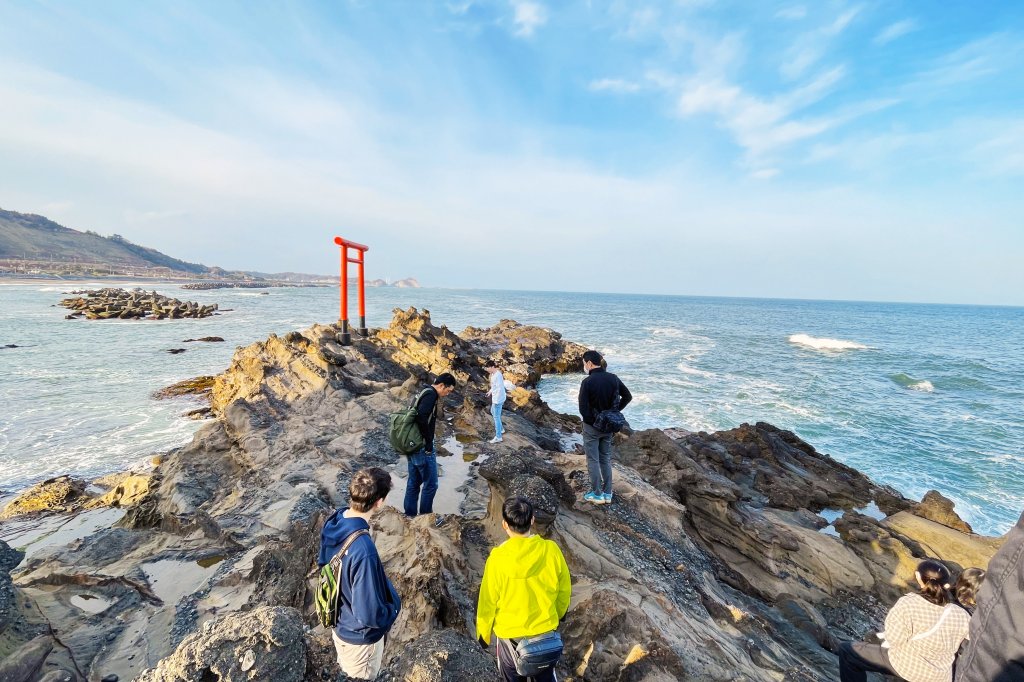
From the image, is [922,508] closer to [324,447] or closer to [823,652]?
[823,652]

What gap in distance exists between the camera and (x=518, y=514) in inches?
120

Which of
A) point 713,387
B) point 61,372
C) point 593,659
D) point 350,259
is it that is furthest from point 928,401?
point 61,372

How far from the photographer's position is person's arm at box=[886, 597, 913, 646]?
11.0 feet

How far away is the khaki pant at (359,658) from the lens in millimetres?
2934

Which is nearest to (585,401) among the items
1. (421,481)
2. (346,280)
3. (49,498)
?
(421,481)

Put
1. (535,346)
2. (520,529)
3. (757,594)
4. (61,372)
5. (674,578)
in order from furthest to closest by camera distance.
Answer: (535,346)
(61,372)
(757,594)
(674,578)
(520,529)

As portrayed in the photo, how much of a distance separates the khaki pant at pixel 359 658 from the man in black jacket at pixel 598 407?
3658mm

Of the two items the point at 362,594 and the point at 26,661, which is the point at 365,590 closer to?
the point at 362,594

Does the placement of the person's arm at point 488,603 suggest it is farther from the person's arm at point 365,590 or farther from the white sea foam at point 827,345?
the white sea foam at point 827,345

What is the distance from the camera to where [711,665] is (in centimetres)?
408

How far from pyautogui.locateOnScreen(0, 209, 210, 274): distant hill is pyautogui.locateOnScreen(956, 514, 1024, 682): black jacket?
214 meters

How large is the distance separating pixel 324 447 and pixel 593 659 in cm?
736

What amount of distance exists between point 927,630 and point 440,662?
366 centimetres

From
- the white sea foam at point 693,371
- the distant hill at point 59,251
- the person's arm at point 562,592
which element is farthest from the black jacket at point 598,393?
the distant hill at point 59,251
